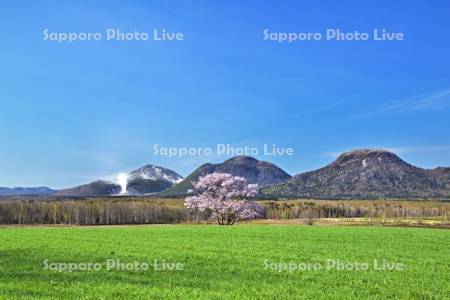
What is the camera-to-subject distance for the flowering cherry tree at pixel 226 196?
79188 mm

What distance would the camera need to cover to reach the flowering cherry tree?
7919 centimetres

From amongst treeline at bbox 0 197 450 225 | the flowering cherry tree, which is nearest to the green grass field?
the flowering cherry tree

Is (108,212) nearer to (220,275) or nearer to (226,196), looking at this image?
(226,196)

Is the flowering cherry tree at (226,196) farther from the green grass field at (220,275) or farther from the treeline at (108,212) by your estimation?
the green grass field at (220,275)

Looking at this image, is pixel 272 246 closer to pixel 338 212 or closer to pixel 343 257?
pixel 343 257

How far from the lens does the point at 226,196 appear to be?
79500 mm

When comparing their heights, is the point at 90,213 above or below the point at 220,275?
above

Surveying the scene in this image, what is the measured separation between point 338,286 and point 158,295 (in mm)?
6731

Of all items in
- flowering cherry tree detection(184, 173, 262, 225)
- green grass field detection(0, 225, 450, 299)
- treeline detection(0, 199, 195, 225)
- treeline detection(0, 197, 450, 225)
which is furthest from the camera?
treeline detection(0, 197, 450, 225)

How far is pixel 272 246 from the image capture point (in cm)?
3481

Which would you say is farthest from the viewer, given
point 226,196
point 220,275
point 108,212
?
point 108,212

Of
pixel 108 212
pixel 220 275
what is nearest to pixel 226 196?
pixel 108 212

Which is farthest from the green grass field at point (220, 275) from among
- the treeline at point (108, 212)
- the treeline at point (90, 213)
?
the treeline at point (90, 213)

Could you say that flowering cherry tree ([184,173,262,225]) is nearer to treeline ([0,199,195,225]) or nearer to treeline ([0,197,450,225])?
treeline ([0,197,450,225])
